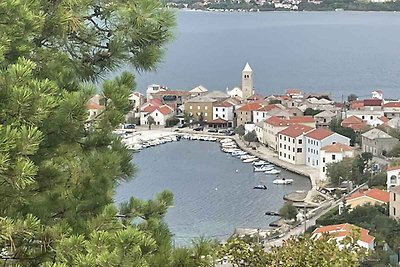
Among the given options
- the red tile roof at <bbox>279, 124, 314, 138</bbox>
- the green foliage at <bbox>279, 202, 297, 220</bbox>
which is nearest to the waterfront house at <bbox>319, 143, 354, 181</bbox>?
the red tile roof at <bbox>279, 124, 314, 138</bbox>

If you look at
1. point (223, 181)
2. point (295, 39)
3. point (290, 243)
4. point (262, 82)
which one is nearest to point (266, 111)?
point (223, 181)

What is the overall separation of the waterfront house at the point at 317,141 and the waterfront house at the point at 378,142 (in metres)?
0.56

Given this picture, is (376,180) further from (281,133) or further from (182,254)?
(182,254)

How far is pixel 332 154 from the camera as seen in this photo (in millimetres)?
15594

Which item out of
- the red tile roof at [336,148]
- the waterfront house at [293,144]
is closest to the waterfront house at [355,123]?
the waterfront house at [293,144]

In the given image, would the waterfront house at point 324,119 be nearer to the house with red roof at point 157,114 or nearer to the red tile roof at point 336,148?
the red tile roof at point 336,148

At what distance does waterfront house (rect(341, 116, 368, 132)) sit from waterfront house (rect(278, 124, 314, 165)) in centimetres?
111

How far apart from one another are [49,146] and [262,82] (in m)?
31.2

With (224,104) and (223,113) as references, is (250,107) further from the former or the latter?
(223,113)

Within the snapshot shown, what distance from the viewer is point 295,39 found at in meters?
54.7

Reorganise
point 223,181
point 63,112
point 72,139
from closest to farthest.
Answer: point 63,112 < point 72,139 < point 223,181

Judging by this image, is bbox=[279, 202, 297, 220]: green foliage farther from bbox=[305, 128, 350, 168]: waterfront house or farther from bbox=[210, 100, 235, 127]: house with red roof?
bbox=[210, 100, 235, 127]: house with red roof

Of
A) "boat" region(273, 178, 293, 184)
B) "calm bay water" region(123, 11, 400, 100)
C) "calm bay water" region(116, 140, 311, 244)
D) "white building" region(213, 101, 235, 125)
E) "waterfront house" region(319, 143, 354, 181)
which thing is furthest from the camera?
"calm bay water" region(123, 11, 400, 100)

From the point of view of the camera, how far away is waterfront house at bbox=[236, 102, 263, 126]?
20.8m
